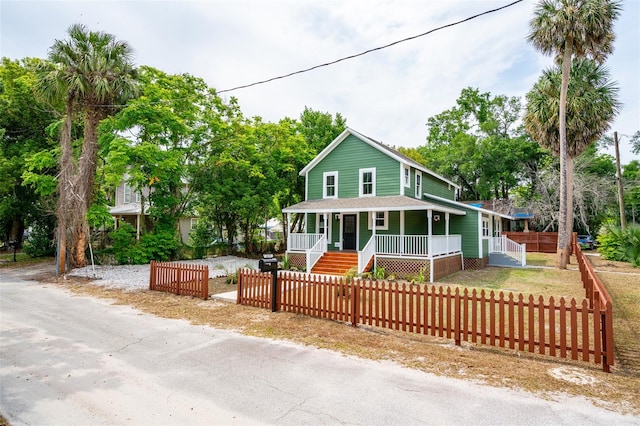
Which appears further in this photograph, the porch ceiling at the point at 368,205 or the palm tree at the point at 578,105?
the palm tree at the point at 578,105

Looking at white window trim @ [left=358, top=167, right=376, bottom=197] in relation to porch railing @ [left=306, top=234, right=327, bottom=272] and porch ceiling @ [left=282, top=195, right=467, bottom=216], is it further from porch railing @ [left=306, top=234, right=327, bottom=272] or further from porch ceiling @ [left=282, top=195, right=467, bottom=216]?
porch railing @ [left=306, top=234, right=327, bottom=272]

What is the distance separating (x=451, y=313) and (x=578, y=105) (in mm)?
18166

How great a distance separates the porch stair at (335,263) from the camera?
15.9 meters

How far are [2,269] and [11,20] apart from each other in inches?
573

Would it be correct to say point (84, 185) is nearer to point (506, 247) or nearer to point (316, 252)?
point (316, 252)

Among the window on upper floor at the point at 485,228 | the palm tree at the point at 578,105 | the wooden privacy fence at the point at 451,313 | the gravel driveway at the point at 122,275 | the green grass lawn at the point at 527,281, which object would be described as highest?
the palm tree at the point at 578,105

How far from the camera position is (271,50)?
11602mm

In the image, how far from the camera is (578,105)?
1962 centimetres

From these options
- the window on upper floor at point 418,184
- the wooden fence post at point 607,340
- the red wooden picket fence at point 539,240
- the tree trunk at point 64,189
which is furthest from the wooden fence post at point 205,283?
the red wooden picket fence at point 539,240

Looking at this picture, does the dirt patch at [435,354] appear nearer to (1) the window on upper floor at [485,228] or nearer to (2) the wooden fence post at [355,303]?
(2) the wooden fence post at [355,303]

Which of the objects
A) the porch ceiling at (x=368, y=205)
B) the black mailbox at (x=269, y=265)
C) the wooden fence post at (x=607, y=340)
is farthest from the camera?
the porch ceiling at (x=368, y=205)

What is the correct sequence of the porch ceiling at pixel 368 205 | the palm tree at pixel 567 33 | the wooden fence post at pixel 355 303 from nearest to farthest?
the wooden fence post at pixel 355 303 → the porch ceiling at pixel 368 205 → the palm tree at pixel 567 33

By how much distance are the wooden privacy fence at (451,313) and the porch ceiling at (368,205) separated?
7201mm

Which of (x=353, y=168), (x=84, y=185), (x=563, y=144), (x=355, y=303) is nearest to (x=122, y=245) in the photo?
(x=84, y=185)
